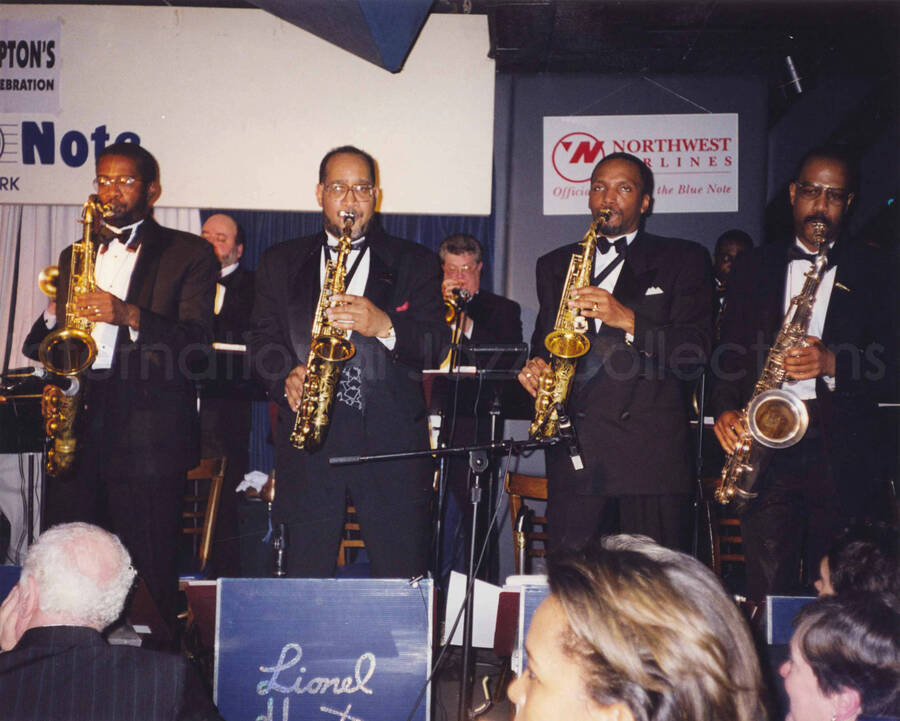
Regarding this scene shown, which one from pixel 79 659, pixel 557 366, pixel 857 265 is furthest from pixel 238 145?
pixel 79 659

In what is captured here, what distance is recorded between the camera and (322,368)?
3.81m

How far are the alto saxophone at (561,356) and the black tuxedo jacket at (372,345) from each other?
1.62 ft

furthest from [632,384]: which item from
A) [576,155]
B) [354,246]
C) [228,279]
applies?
[228,279]

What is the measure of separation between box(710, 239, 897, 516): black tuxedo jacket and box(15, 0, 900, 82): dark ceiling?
2.61 meters

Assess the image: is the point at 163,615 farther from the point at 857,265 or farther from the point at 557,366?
the point at 857,265

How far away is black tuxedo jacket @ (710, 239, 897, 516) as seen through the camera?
3.82 meters

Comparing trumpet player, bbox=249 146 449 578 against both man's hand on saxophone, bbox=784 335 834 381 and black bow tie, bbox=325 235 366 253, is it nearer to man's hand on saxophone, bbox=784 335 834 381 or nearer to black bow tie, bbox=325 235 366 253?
black bow tie, bbox=325 235 366 253

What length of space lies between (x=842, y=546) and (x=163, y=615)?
289 centimetres

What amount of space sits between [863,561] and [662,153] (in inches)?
194

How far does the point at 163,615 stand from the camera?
3959 millimetres

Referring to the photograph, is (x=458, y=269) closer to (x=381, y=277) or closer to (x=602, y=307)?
(x=381, y=277)

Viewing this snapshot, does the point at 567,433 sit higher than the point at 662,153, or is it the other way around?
the point at 662,153

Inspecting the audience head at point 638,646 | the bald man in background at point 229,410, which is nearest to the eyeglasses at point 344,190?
the bald man in background at point 229,410

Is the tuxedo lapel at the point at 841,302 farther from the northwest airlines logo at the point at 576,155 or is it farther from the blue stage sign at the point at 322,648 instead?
the northwest airlines logo at the point at 576,155
